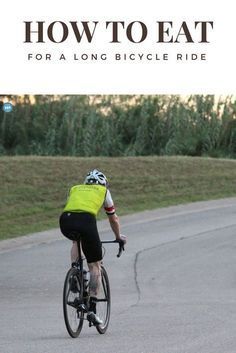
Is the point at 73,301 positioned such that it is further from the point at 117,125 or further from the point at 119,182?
the point at 117,125

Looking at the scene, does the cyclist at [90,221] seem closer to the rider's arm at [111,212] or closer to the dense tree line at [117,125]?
the rider's arm at [111,212]

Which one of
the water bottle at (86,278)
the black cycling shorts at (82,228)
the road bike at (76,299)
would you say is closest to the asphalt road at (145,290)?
the road bike at (76,299)

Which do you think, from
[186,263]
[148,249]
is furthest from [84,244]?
[148,249]

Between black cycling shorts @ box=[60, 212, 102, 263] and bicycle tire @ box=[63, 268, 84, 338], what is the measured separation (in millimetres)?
298

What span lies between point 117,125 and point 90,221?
122 feet

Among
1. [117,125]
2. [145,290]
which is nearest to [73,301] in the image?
[145,290]

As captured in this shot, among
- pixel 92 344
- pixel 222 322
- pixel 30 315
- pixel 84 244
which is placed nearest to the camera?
pixel 92 344

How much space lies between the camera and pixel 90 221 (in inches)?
429

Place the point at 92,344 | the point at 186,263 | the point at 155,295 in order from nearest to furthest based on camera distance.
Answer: the point at 92,344 < the point at 155,295 < the point at 186,263

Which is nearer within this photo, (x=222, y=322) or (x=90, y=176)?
(x=90, y=176)

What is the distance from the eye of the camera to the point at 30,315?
13344 mm

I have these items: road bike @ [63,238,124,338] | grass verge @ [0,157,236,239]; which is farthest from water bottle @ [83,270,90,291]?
grass verge @ [0,157,236,239]

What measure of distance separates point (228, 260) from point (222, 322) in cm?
926

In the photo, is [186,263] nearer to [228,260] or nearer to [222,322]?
[228,260]
